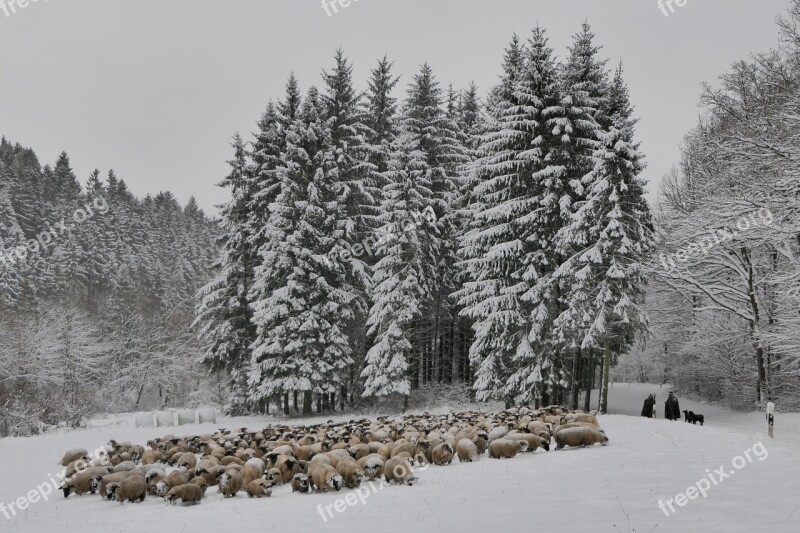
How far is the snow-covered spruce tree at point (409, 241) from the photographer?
2673cm

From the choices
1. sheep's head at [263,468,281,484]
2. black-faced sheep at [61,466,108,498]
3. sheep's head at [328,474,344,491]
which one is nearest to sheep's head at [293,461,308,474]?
sheep's head at [263,468,281,484]

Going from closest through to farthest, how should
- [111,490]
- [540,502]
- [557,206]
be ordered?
[540,502] → [111,490] → [557,206]

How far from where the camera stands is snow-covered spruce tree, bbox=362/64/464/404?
26.7 m

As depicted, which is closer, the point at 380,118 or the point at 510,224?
the point at 510,224

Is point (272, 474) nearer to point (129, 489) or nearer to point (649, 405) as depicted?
point (129, 489)

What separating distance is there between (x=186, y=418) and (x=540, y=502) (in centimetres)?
2529

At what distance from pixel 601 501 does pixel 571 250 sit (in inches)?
765

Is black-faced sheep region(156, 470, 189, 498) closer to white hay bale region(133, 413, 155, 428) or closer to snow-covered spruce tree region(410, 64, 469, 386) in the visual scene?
white hay bale region(133, 413, 155, 428)

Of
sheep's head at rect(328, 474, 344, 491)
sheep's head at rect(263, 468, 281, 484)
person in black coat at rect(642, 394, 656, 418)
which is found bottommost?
person in black coat at rect(642, 394, 656, 418)

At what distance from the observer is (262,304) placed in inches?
1073

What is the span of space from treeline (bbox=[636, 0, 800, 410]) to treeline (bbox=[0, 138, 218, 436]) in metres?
26.9

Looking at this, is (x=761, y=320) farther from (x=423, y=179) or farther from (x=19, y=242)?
(x=19, y=242)

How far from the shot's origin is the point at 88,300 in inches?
A: 2320

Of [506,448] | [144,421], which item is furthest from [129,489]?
[144,421]
